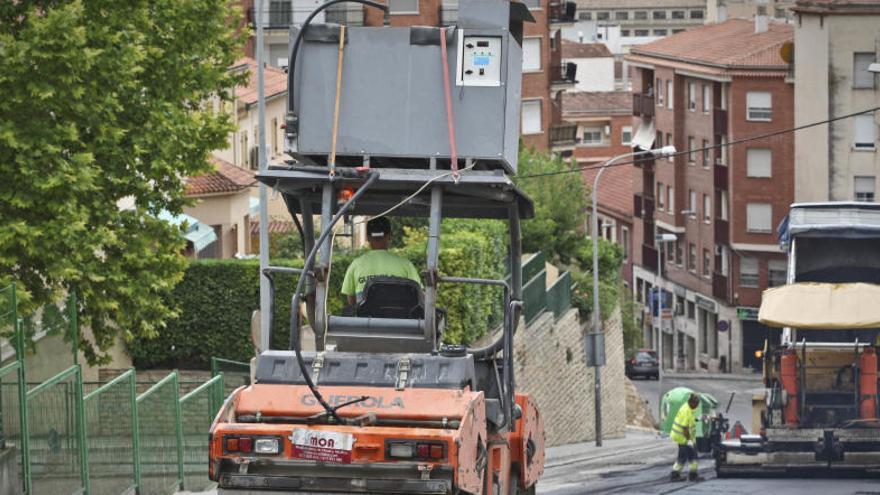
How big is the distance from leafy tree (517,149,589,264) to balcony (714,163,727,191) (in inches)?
1112

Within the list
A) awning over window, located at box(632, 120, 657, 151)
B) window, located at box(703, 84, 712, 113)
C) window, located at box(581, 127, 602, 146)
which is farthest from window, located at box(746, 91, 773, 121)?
window, located at box(581, 127, 602, 146)

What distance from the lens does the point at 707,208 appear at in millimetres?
89938

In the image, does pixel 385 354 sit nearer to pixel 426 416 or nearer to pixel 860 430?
pixel 426 416

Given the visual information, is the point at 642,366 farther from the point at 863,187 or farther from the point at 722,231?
the point at 863,187

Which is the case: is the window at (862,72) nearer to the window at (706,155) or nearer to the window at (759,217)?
the window at (759,217)

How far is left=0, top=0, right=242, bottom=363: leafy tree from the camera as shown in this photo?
22750 mm

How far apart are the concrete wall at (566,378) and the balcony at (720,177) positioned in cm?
→ 3401

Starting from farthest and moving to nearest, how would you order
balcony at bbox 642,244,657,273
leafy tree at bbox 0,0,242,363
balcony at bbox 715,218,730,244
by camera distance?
balcony at bbox 642,244,657,273 < balcony at bbox 715,218,730,244 < leafy tree at bbox 0,0,242,363

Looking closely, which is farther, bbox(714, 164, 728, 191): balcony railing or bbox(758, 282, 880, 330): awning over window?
bbox(714, 164, 728, 191): balcony railing

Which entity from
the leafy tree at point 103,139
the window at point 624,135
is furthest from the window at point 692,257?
the leafy tree at point 103,139

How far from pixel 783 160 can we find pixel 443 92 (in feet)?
231

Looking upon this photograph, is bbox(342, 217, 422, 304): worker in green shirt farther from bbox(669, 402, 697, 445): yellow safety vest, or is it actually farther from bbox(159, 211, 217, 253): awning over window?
bbox(159, 211, 217, 253): awning over window

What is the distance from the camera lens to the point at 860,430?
25625 mm

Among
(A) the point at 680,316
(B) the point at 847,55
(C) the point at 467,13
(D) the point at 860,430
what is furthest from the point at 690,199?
(C) the point at 467,13
